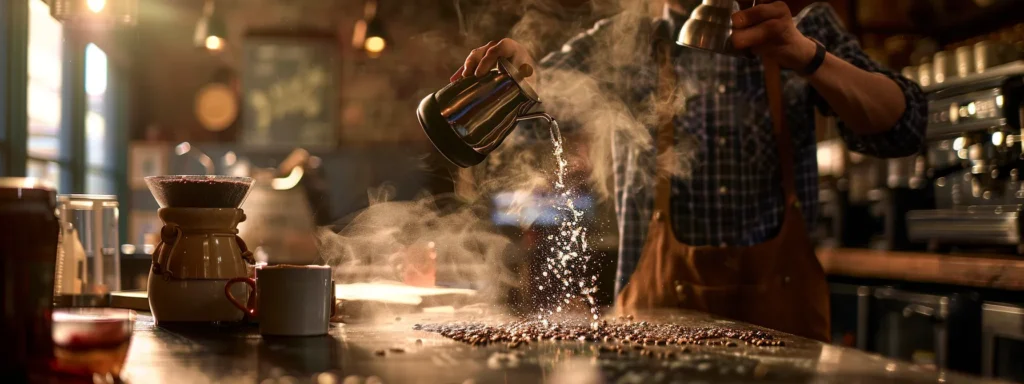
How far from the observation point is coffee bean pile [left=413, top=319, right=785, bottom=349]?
4.17 ft

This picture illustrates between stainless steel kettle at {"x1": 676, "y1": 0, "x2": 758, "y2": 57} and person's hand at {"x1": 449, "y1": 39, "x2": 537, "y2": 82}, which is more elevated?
stainless steel kettle at {"x1": 676, "y1": 0, "x2": 758, "y2": 57}

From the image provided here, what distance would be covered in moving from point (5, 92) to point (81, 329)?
3497mm

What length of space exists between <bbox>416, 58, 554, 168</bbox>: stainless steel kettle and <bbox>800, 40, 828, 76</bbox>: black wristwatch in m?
0.78

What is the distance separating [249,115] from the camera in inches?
264

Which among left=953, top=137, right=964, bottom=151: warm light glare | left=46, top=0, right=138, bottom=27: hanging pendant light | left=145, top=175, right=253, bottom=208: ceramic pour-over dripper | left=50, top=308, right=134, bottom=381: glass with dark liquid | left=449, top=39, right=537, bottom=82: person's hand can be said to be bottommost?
left=50, top=308, right=134, bottom=381: glass with dark liquid

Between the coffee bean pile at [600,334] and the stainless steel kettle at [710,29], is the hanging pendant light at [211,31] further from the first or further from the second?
the coffee bean pile at [600,334]

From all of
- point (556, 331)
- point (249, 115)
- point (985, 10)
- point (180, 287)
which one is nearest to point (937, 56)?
point (985, 10)

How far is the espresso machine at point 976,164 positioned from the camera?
9.57 ft

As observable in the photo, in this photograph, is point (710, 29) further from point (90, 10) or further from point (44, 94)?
point (44, 94)

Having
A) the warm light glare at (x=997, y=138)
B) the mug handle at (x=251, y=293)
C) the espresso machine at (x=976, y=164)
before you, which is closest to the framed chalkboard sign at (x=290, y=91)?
the espresso machine at (x=976, y=164)

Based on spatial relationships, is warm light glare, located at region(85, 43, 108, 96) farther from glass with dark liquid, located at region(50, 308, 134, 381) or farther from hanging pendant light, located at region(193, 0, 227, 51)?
glass with dark liquid, located at region(50, 308, 134, 381)

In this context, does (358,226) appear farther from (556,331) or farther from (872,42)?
(872,42)

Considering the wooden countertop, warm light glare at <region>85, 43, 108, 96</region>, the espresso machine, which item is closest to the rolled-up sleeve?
the wooden countertop

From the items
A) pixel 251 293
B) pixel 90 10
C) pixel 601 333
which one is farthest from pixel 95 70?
pixel 601 333
